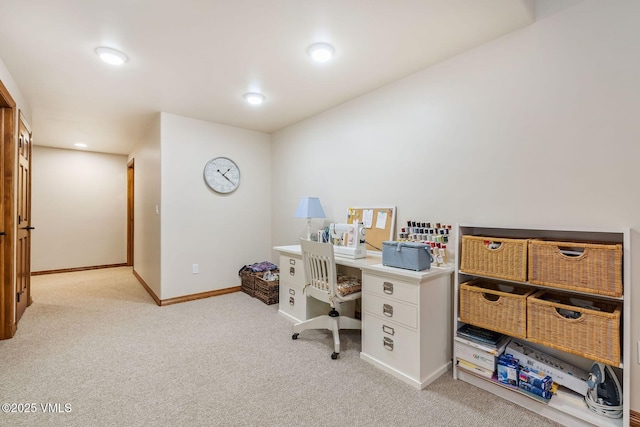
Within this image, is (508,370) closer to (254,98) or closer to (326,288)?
(326,288)

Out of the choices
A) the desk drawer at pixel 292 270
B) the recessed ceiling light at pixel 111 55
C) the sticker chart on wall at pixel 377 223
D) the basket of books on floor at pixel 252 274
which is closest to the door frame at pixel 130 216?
the basket of books on floor at pixel 252 274

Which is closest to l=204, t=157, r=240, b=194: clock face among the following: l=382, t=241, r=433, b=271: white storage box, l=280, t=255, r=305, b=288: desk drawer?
l=280, t=255, r=305, b=288: desk drawer

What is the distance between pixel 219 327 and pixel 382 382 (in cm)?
162

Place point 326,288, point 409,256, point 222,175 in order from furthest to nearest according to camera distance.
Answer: point 222,175 < point 326,288 < point 409,256

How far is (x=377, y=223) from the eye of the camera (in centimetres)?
279

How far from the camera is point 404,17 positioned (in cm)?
180

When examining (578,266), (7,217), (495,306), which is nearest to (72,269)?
(7,217)

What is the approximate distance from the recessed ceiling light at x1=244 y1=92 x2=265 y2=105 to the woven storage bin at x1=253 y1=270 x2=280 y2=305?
6.57 ft

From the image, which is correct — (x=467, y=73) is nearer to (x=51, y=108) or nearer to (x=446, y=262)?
(x=446, y=262)

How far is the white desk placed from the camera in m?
1.91

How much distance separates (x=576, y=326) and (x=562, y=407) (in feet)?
1.44

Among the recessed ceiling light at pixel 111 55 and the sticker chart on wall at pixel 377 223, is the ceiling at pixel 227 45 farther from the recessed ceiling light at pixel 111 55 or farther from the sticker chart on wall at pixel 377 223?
the sticker chart on wall at pixel 377 223

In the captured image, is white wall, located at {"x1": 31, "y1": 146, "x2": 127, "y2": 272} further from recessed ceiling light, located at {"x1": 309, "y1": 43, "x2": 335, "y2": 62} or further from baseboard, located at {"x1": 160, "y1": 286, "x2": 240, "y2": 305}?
recessed ceiling light, located at {"x1": 309, "y1": 43, "x2": 335, "y2": 62}

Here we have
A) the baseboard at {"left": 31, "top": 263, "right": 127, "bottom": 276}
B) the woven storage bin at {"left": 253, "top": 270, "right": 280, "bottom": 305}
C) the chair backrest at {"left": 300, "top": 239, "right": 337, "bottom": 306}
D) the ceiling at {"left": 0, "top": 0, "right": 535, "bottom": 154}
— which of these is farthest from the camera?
the baseboard at {"left": 31, "top": 263, "right": 127, "bottom": 276}
